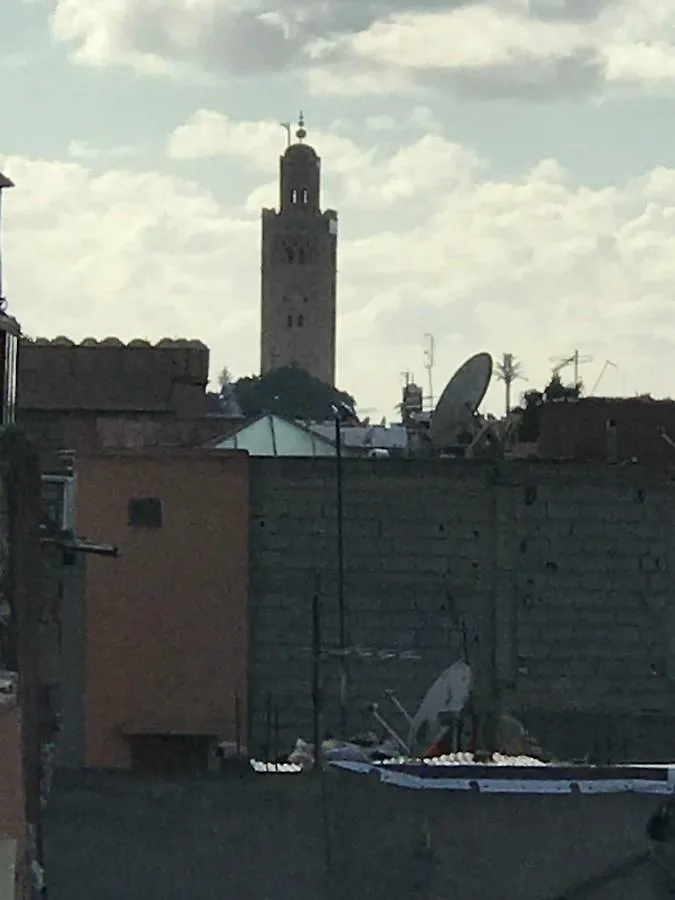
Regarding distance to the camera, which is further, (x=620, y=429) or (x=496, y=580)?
(x=620, y=429)

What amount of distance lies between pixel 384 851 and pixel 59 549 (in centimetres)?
365

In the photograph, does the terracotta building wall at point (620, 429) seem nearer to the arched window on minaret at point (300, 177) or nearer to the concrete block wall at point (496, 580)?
the concrete block wall at point (496, 580)

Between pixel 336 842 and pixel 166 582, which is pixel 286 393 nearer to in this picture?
pixel 166 582

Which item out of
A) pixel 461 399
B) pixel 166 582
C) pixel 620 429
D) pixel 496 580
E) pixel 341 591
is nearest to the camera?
pixel 341 591

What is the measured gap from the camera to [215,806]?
1154 cm

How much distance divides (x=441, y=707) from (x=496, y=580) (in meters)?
4.22

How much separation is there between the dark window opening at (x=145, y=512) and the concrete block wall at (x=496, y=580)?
2.60ft

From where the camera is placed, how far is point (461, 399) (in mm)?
20906

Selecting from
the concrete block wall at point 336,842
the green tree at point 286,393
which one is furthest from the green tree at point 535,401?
the green tree at point 286,393

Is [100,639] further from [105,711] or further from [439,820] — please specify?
[439,820]

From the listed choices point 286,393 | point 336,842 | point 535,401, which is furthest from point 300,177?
point 336,842

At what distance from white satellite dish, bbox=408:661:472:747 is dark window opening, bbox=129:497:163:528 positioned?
14.1ft

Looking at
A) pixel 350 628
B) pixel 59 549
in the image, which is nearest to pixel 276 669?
pixel 350 628

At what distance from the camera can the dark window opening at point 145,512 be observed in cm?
1895
